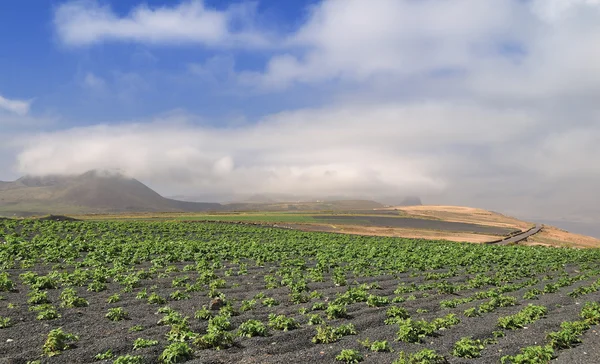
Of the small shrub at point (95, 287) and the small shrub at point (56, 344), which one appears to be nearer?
the small shrub at point (56, 344)

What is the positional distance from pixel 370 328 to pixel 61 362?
414 inches

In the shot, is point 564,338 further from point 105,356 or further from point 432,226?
point 432,226

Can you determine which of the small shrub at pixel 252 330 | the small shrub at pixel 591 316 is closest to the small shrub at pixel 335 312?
the small shrub at pixel 252 330

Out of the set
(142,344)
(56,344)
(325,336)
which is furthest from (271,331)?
(56,344)

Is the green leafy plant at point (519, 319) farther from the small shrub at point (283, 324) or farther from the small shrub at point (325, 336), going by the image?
the small shrub at point (283, 324)

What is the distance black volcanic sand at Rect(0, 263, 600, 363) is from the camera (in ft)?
39.2

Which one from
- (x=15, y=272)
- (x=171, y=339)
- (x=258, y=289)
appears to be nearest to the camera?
(x=171, y=339)

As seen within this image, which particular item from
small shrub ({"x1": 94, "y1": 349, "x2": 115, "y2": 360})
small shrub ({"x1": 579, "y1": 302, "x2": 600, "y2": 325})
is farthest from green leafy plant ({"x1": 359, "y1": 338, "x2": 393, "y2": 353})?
small shrub ({"x1": 579, "y1": 302, "x2": 600, "y2": 325})

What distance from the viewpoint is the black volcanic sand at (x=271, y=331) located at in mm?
11945

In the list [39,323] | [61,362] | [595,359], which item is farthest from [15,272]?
[595,359]

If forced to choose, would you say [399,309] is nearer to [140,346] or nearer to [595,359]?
[595,359]


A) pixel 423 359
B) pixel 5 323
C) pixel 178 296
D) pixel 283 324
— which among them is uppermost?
pixel 423 359

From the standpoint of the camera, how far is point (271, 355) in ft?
40.2

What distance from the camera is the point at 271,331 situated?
48.2 feet
